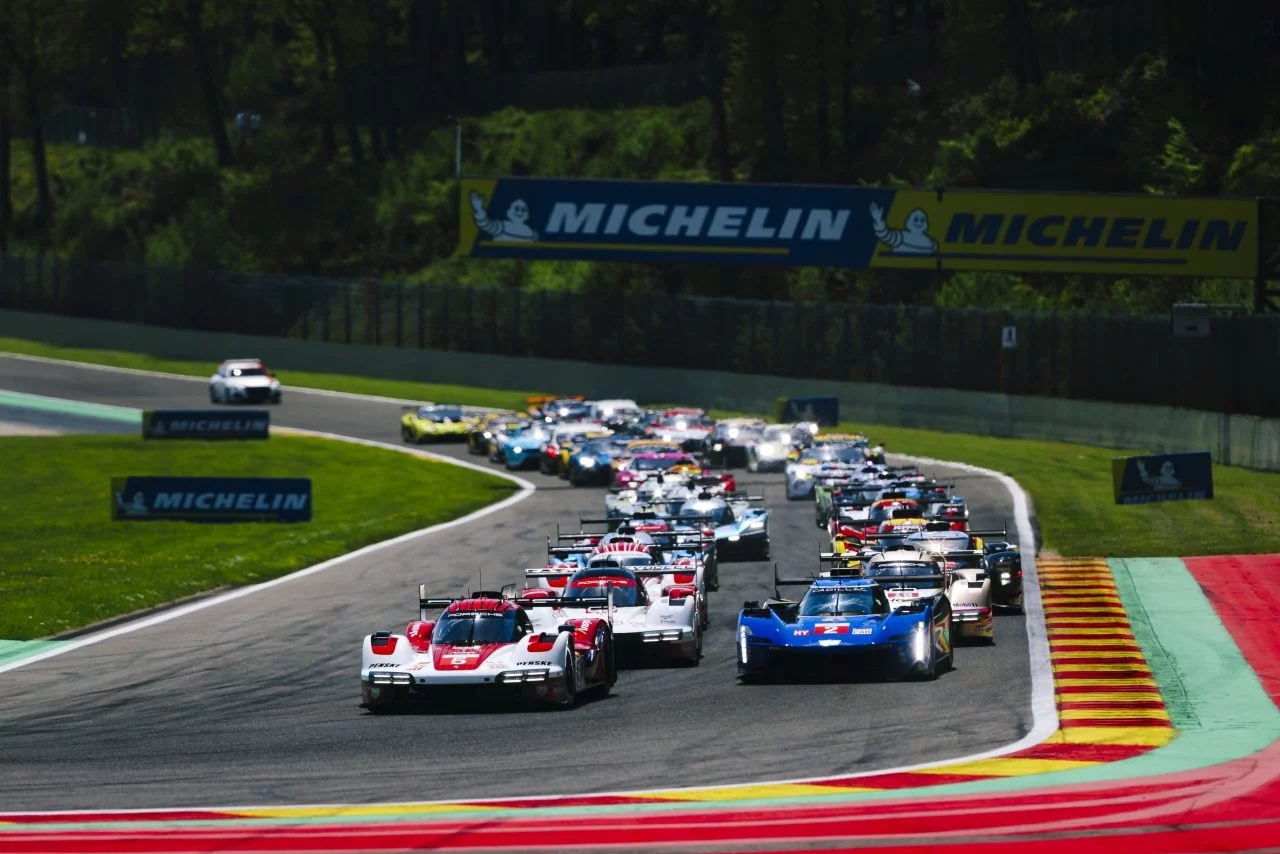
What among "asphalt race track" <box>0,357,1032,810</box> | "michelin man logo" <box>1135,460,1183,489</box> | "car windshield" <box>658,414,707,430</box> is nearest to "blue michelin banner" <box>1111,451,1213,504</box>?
"michelin man logo" <box>1135,460,1183,489</box>

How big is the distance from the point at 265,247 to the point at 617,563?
2754 inches

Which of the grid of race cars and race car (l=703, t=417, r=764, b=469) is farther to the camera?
race car (l=703, t=417, r=764, b=469)

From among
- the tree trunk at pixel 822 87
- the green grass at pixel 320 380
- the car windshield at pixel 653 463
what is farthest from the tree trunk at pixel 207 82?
the car windshield at pixel 653 463

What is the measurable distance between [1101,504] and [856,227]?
13.5 m

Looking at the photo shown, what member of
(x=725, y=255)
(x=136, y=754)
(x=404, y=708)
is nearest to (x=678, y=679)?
(x=404, y=708)

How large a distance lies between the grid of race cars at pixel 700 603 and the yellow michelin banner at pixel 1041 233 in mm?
13207

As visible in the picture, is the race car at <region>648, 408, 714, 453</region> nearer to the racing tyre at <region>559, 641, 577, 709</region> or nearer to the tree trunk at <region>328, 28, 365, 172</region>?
the racing tyre at <region>559, 641, 577, 709</region>

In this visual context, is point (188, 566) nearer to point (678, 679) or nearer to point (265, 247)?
point (678, 679)

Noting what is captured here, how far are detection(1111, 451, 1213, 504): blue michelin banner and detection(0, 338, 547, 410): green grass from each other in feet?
102

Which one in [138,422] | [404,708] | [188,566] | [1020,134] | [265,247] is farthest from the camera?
[265,247]

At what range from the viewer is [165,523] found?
41281mm

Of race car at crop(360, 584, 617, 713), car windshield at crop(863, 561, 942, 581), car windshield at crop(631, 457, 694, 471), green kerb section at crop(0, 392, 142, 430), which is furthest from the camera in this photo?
green kerb section at crop(0, 392, 142, 430)

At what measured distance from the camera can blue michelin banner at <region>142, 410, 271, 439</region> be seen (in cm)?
5409

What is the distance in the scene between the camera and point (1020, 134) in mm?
80938
